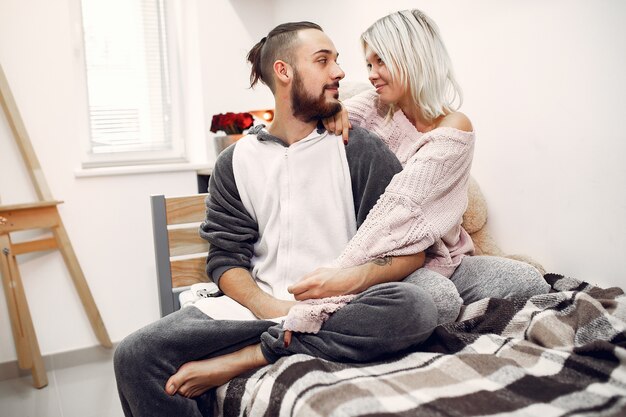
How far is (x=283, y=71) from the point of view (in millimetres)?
1573

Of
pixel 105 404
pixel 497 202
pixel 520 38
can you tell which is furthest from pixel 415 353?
pixel 105 404

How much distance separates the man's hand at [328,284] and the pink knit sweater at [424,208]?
0.05 m

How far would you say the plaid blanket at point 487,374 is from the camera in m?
0.91

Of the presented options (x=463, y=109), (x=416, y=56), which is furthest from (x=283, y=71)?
(x=463, y=109)

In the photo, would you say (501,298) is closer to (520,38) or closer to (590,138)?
(590,138)

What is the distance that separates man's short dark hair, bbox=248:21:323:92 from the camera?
157 cm

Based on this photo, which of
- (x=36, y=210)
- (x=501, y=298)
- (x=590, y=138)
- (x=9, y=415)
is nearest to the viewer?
(x=501, y=298)

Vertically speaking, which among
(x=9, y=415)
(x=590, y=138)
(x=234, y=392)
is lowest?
(x=9, y=415)

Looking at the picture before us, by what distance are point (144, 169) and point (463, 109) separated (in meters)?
1.63

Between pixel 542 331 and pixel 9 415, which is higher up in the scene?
pixel 542 331

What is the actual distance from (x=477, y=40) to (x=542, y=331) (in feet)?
Answer: 3.52

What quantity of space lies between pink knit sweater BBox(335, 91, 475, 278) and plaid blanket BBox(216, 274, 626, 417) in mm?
215

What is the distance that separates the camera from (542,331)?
119cm

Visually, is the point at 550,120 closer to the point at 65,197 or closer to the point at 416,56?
the point at 416,56
